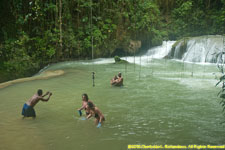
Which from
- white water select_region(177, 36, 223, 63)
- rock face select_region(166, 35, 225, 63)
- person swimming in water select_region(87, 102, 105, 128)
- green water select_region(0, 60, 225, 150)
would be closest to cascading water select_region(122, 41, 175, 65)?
rock face select_region(166, 35, 225, 63)

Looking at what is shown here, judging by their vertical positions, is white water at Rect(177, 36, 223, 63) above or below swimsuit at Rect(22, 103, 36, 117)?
above

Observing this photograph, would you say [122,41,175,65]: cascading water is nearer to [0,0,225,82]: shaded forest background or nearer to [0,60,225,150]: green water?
[0,0,225,82]: shaded forest background

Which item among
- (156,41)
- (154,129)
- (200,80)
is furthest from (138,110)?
(156,41)

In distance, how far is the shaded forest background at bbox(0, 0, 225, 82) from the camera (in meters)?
16.2

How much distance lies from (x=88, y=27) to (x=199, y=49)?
9.16 meters

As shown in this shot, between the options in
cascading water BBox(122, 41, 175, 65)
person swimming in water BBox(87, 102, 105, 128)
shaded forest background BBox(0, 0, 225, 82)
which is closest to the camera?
person swimming in water BBox(87, 102, 105, 128)

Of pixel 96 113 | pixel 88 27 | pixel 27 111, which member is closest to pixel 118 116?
pixel 96 113

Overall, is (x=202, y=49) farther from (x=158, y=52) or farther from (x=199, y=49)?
(x=158, y=52)

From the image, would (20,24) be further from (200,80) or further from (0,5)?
(200,80)

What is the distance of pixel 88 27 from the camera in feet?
66.7

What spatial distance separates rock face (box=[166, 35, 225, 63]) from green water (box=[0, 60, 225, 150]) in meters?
7.45

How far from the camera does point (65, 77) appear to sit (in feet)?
42.2

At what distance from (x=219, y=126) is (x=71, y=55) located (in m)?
14.9

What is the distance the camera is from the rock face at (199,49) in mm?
18406
